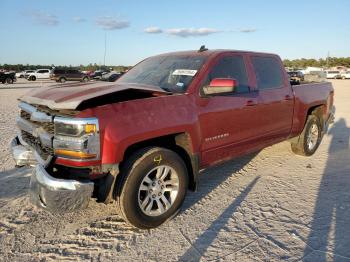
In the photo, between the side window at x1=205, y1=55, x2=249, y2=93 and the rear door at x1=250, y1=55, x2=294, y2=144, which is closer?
the side window at x1=205, y1=55, x2=249, y2=93

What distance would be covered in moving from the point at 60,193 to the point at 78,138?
20.2 inches

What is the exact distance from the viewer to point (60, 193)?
3.07 m

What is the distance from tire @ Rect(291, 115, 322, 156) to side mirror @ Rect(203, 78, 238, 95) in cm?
293

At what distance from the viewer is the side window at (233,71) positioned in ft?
14.7

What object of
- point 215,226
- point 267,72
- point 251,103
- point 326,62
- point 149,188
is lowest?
point 215,226

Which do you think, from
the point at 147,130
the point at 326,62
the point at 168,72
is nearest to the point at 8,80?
the point at 168,72

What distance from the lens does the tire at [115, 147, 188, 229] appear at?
3418 mm

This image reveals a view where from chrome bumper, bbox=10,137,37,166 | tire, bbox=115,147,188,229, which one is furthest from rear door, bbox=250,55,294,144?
chrome bumper, bbox=10,137,37,166

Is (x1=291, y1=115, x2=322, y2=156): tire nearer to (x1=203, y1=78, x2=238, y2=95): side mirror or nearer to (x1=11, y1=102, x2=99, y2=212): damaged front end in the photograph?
(x1=203, y1=78, x2=238, y2=95): side mirror

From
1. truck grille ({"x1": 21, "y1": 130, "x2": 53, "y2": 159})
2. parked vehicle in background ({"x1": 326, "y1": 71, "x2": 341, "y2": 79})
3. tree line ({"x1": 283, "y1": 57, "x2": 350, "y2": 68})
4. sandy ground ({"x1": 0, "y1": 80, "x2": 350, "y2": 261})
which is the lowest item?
sandy ground ({"x1": 0, "y1": 80, "x2": 350, "y2": 261})

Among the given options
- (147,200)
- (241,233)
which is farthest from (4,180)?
(241,233)

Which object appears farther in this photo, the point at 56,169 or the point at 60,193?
the point at 56,169

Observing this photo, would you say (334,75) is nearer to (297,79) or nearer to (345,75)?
(345,75)

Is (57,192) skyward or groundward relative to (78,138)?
groundward
